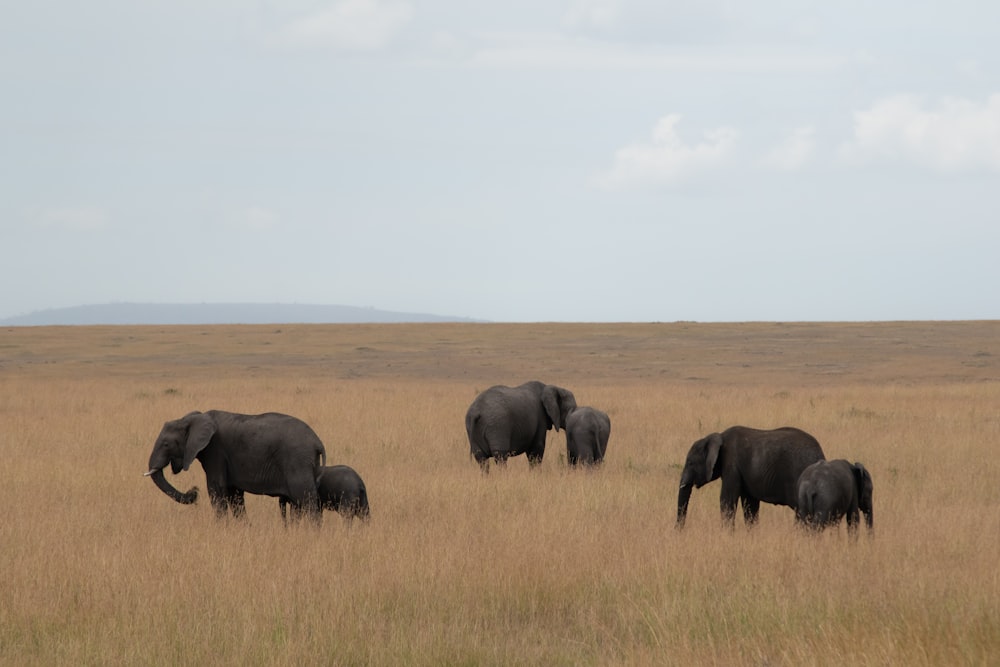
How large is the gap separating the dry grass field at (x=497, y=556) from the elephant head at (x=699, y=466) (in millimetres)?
433

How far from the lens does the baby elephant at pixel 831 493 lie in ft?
31.6

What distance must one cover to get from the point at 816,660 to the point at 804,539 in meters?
3.49

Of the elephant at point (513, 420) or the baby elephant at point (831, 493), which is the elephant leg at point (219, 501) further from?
the baby elephant at point (831, 493)

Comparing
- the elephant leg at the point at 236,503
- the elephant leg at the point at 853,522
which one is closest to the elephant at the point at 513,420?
the elephant leg at the point at 236,503

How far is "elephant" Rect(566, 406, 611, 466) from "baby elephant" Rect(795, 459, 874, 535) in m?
5.91

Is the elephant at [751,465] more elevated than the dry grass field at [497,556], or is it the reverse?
the elephant at [751,465]

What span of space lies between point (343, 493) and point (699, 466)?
3.63m

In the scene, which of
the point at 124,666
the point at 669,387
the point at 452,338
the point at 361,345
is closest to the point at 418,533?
the point at 124,666

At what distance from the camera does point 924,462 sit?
1572 cm

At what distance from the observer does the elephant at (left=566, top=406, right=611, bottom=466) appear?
15641mm

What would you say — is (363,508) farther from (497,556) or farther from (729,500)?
(729,500)

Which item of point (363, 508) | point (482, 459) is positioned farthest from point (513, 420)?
point (363, 508)

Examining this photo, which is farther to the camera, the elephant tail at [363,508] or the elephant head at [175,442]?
the elephant head at [175,442]

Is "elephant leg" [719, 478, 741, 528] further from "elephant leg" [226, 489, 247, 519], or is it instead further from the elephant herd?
"elephant leg" [226, 489, 247, 519]
